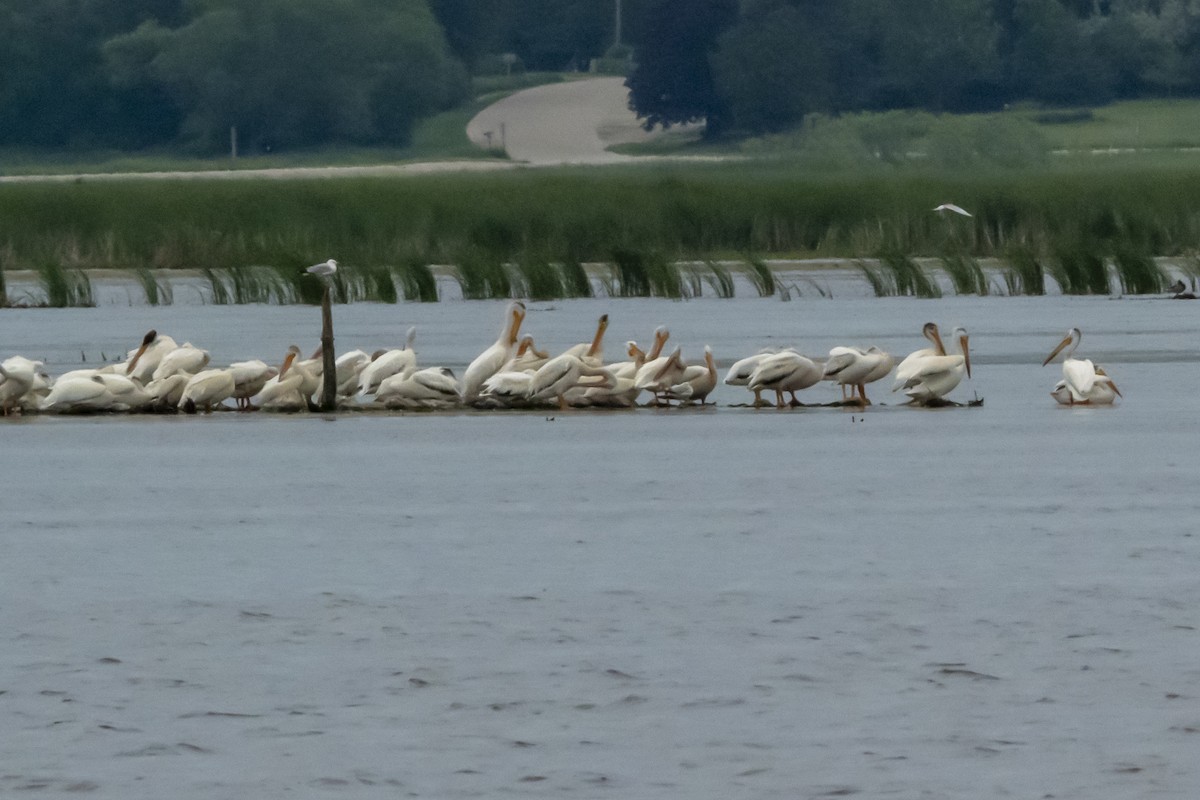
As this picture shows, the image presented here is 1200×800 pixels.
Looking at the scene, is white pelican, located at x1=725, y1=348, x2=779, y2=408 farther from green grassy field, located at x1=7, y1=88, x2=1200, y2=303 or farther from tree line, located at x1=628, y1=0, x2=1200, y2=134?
tree line, located at x1=628, y1=0, x2=1200, y2=134

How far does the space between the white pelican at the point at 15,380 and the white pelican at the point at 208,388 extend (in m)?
1.02

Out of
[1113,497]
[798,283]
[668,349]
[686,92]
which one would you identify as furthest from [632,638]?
[686,92]

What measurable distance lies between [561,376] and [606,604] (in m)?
8.46

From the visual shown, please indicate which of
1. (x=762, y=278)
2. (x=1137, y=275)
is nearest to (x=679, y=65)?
(x=762, y=278)

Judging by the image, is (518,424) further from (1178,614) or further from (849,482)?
(1178,614)

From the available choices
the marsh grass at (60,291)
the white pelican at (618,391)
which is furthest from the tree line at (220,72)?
the white pelican at (618,391)

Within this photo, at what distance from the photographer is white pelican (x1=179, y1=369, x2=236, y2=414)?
63.7ft

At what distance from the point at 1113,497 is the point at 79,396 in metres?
7.76

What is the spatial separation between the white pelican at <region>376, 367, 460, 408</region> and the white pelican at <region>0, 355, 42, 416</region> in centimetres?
230

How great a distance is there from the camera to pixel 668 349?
80.8ft

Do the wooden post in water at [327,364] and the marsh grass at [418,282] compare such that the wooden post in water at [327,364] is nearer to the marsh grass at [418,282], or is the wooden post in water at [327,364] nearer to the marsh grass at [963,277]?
the marsh grass at [418,282]

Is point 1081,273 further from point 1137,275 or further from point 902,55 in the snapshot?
point 902,55

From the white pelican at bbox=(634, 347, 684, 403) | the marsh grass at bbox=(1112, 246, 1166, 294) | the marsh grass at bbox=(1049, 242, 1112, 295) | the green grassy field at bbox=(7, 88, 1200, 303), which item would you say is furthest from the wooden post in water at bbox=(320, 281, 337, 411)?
the marsh grass at bbox=(1112, 246, 1166, 294)

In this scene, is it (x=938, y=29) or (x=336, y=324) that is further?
(x=938, y=29)
